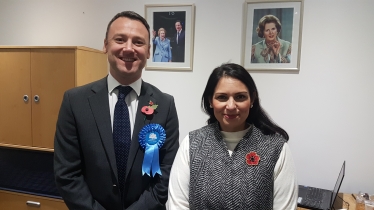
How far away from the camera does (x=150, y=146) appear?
1298 mm

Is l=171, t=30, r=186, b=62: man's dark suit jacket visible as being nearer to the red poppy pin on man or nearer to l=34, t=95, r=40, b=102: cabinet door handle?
l=34, t=95, r=40, b=102: cabinet door handle

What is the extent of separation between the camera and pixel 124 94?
53.6 inches

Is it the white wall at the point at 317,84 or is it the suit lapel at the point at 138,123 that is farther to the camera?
the white wall at the point at 317,84

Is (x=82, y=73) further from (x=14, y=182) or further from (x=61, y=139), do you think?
(x=14, y=182)

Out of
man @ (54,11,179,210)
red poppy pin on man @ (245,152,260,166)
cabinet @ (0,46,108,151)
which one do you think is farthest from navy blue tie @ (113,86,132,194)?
cabinet @ (0,46,108,151)

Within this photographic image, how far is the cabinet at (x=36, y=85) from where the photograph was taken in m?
2.06

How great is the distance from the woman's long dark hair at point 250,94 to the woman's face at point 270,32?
0.97m

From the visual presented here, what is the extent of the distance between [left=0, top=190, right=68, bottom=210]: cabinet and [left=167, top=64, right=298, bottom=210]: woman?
1.36 m

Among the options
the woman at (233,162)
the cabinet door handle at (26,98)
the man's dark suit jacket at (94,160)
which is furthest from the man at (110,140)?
the cabinet door handle at (26,98)

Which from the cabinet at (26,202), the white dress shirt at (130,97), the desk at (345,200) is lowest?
the cabinet at (26,202)

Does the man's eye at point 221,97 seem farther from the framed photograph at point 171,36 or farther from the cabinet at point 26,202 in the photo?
the cabinet at point 26,202

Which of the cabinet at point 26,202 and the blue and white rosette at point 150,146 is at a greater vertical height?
the blue and white rosette at point 150,146

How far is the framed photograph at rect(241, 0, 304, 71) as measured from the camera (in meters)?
2.09

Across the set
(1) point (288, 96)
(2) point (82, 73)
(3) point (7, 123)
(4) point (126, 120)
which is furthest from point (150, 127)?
(3) point (7, 123)
